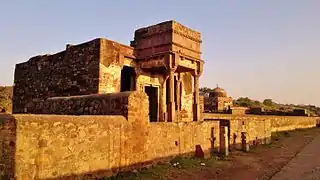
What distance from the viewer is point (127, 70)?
15.7 m

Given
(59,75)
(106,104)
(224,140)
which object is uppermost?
(59,75)

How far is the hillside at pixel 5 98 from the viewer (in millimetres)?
23484

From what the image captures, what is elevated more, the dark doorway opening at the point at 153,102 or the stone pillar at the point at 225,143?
the dark doorway opening at the point at 153,102

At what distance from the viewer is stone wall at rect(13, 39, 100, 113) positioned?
42.4 ft

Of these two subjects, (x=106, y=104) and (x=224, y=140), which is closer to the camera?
(x=106, y=104)

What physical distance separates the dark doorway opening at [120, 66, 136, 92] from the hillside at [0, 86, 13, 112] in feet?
39.4

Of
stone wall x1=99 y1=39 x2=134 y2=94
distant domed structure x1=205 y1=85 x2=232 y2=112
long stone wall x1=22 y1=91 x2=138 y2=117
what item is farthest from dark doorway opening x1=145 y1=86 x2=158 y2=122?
distant domed structure x1=205 y1=85 x2=232 y2=112

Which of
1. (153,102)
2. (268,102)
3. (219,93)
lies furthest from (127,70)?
(268,102)

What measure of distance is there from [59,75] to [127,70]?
3359 millimetres

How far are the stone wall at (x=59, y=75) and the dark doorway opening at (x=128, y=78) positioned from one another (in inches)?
104

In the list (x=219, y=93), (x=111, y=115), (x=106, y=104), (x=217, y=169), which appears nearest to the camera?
(x=111, y=115)

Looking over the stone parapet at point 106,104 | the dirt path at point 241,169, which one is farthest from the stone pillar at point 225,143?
the stone parapet at point 106,104

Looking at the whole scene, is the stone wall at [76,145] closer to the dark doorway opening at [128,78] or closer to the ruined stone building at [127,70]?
the ruined stone building at [127,70]

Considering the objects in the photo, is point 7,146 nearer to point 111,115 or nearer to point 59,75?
point 111,115
